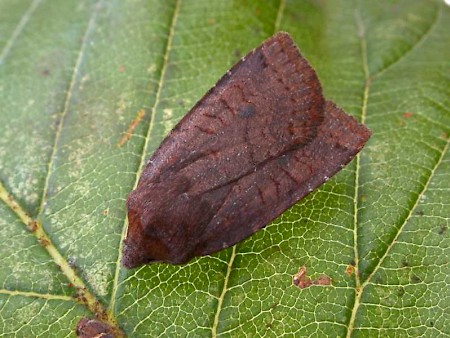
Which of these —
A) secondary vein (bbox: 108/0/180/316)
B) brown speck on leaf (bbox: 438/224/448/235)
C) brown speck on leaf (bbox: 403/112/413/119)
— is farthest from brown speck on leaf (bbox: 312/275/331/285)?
brown speck on leaf (bbox: 403/112/413/119)

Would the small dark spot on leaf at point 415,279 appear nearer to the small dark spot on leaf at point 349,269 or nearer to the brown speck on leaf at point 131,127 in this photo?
the small dark spot on leaf at point 349,269

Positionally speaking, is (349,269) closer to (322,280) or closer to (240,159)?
(322,280)

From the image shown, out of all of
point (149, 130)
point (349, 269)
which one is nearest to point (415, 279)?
point (349, 269)

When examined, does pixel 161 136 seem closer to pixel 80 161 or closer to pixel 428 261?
pixel 80 161

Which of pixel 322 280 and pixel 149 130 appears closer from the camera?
pixel 322 280

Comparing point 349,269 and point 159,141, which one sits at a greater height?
point 159,141

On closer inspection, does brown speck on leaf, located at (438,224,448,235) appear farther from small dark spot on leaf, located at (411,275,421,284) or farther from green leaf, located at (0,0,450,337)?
small dark spot on leaf, located at (411,275,421,284)

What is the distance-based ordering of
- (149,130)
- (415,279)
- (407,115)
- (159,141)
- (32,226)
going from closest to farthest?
(415,279), (32,226), (159,141), (149,130), (407,115)

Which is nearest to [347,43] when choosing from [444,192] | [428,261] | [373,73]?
[373,73]
